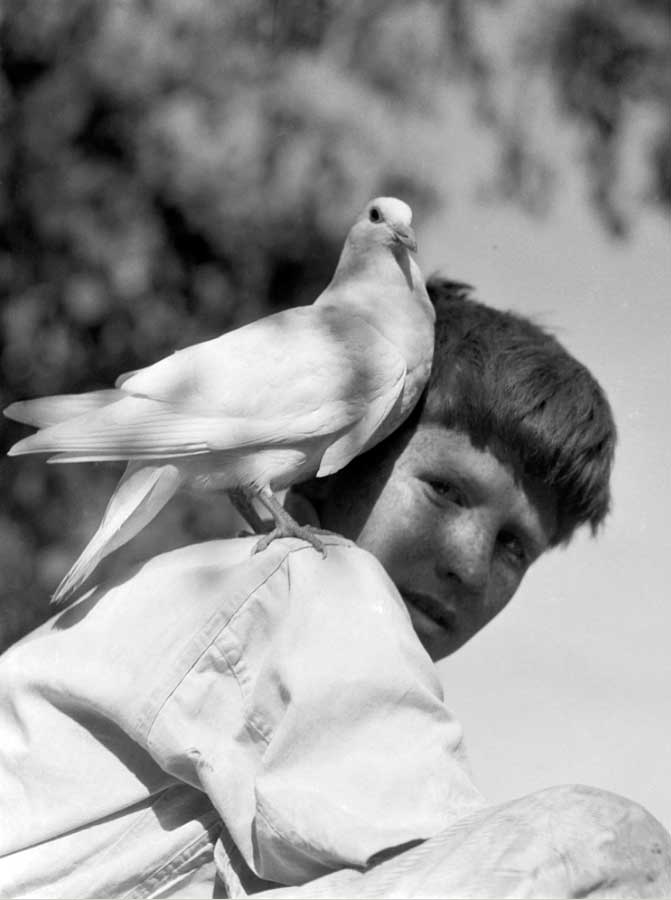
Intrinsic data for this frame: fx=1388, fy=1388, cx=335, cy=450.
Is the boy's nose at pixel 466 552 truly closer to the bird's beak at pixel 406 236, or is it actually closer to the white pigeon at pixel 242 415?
the white pigeon at pixel 242 415

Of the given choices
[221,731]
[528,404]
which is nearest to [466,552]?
[528,404]

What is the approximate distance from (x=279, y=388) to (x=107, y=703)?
0.59 m

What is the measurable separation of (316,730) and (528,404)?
0.84m

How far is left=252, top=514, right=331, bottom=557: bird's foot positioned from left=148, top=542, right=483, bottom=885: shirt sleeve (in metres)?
0.09

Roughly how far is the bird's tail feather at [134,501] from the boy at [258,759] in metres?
0.15

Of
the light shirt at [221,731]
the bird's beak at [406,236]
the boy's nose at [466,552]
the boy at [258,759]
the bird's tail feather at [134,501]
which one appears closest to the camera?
the boy at [258,759]

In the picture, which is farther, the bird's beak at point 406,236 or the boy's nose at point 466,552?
the bird's beak at point 406,236

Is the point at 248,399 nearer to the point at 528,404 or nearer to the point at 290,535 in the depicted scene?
the point at 290,535

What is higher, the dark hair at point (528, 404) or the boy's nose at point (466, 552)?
the dark hair at point (528, 404)

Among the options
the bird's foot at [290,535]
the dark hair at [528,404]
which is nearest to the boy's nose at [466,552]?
the dark hair at [528,404]

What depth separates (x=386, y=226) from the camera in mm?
2246

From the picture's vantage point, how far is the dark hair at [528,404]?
2.13 meters

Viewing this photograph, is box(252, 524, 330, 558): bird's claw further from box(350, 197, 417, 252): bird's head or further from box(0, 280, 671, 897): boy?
box(350, 197, 417, 252): bird's head

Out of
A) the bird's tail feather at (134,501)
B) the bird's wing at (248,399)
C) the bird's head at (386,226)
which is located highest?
the bird's head at (386,226)
